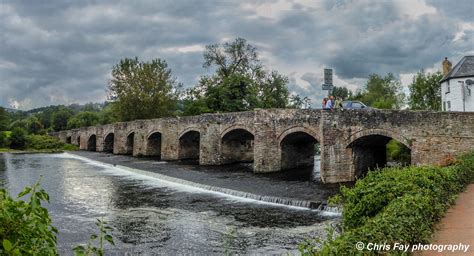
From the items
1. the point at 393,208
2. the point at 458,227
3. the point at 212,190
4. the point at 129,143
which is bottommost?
the point at 212,190

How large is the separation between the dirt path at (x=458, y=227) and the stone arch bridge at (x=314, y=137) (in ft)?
24.6

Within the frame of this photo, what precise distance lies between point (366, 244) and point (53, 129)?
87.7 metres

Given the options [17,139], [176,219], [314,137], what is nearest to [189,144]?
[314,137]

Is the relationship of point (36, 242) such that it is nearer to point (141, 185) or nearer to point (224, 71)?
point (141, 185)

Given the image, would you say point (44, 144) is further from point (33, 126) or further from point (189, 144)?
point (189, 144)

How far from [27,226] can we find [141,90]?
46.6 m

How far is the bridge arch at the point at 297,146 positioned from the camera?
21788mm

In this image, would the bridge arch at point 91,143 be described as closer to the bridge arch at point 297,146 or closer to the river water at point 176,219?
the river water at point 176,219

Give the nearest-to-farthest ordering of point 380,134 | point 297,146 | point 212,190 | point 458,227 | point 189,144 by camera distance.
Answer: point 458,227 → point 212,190 → point 380,134 → point 297,146 → point 189,144

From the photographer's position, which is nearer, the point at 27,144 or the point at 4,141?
the point at 4,141

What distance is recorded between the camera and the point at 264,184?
1906cm

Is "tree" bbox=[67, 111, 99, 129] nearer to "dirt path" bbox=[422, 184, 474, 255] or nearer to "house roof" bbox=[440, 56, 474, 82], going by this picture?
"house roof" bbox=[440, 56, 474, 82]

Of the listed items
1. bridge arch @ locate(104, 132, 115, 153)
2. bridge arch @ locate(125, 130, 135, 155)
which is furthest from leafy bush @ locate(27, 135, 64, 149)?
bridge arch @ locate(125, 130, 135, 155)

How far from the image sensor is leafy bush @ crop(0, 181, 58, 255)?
3.21 meters
